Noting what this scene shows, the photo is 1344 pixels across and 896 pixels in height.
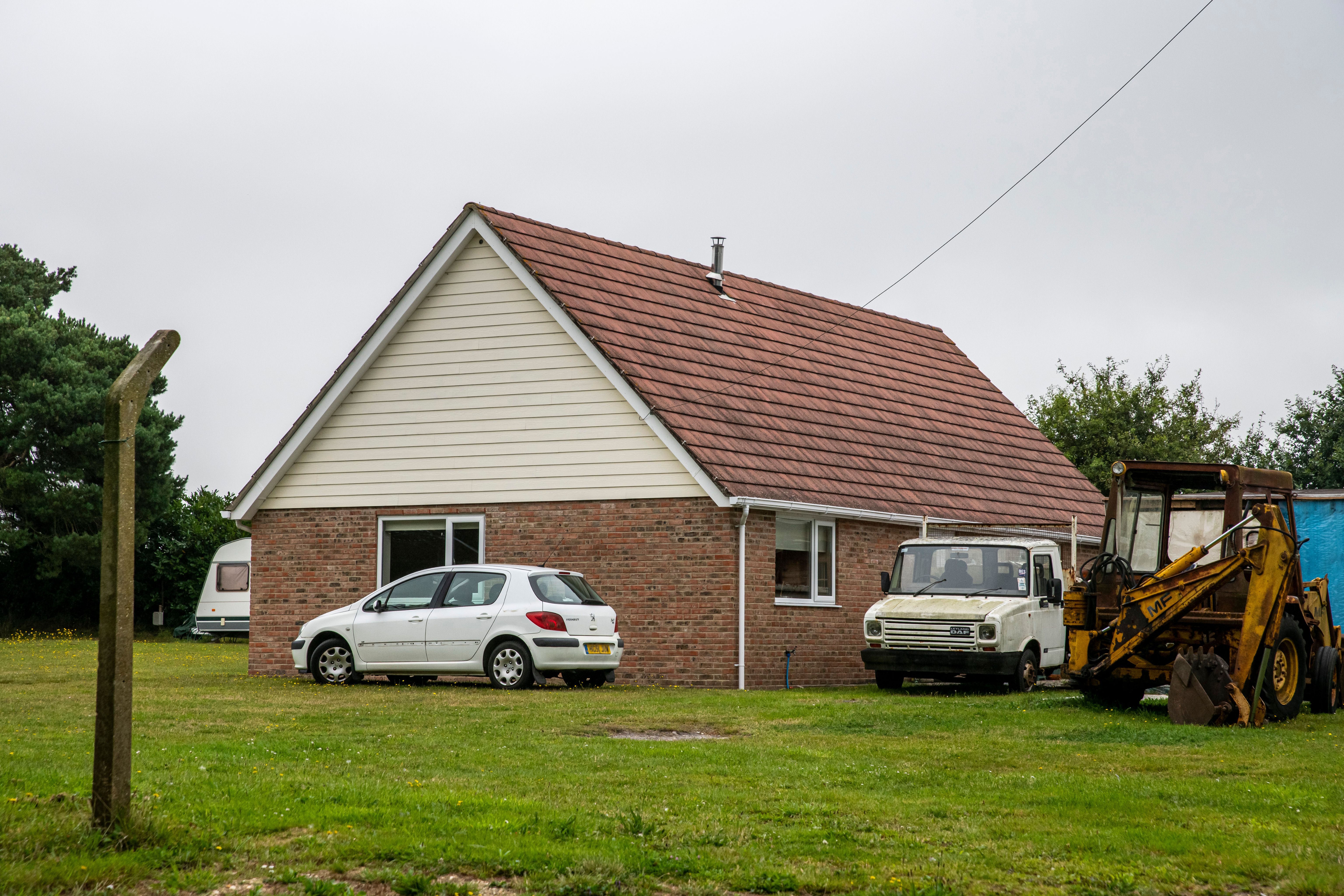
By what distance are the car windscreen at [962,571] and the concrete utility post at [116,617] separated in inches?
547

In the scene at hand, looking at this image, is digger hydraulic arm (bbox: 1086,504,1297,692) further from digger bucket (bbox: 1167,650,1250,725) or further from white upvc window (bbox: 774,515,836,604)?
white upvc window (bbox: 774,515,836,604)

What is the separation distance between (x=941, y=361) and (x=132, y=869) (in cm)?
2644

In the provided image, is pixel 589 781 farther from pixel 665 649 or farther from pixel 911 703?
pixel 665 649

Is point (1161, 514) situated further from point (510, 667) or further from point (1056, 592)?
point (510, 667)

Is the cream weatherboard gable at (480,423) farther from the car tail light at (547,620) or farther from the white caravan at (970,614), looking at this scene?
the white caravan at (970,614)

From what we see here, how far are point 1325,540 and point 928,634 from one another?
9643mm

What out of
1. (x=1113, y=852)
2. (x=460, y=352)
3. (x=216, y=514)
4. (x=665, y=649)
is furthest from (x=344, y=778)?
(x=216, y=514)

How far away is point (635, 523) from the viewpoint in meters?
20.7

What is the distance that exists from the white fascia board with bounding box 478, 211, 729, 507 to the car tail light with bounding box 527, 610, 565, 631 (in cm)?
289

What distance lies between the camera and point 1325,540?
961 inches

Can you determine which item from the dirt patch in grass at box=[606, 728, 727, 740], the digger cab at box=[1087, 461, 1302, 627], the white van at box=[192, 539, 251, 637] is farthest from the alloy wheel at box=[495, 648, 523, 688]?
the white van at box=[192, 539, 251, 637]

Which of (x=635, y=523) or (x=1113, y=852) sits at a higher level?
(x=635, y=523)

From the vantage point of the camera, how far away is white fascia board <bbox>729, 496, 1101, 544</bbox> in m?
20.0

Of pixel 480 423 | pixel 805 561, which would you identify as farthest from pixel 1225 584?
pixel 480 423
